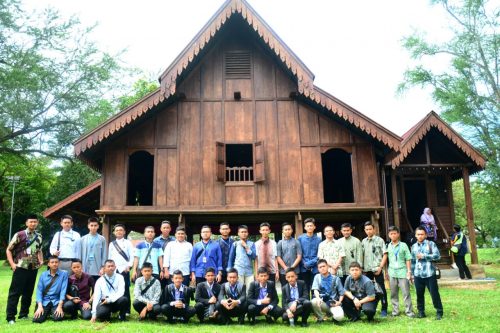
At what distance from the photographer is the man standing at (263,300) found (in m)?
8.09

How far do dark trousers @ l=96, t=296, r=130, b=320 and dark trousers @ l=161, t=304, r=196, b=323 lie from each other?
75 cm

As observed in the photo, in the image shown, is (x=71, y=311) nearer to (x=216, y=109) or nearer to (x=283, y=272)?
(x=283, y=272)

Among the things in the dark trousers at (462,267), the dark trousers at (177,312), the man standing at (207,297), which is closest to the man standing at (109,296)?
the dark trousers at (177,312)

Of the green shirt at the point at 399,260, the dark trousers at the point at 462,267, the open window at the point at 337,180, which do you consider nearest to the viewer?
the green shirt at the point at 399,260

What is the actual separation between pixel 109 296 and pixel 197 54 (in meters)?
7.64

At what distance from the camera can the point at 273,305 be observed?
813 centimetres

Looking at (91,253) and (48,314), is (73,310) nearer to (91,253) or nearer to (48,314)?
(48,314)

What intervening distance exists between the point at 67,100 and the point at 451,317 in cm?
2214

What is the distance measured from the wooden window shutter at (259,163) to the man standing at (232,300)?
5.19 meters

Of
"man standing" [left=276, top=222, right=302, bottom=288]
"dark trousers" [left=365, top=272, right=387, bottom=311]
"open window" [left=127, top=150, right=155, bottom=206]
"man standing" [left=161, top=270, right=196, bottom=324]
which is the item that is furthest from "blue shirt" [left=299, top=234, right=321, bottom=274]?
"open window" [left=127, top=150, right=155, bottom=206]

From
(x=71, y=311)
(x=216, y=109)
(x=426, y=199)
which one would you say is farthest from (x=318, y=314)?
(x=426, y=199)

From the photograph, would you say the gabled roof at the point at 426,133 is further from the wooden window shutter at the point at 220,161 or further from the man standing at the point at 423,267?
the man standing at the point at 423,267

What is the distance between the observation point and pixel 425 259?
843 centimetres

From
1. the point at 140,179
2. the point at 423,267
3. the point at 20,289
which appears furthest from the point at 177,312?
the point at 140,179
